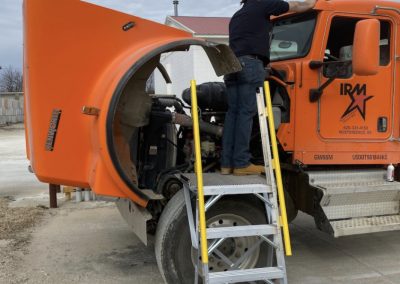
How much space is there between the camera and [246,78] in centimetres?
412

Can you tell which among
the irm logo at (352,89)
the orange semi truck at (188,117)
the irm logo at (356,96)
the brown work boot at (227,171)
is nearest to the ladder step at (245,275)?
the orange semi truck at (188,117)

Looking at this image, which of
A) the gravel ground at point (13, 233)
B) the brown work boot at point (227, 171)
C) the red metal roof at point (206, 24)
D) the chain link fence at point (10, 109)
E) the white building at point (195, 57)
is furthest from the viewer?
the chain link fence at point (10, 109)

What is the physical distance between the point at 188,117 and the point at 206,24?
608 inches

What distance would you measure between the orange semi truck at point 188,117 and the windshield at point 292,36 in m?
0.01

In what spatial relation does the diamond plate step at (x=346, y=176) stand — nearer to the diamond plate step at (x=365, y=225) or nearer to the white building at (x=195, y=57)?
the diamond plate step at (x=365, y=225)

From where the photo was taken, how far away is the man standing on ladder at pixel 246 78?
4.14 metres

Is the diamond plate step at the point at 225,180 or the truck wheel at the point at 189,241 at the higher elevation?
the diamond plate step at the point at 225,180

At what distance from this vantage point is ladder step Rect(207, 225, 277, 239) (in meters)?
3.48

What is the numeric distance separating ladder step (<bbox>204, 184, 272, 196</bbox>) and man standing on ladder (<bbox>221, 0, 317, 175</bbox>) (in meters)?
0.43

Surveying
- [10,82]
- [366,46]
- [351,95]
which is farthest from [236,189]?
[10,82]

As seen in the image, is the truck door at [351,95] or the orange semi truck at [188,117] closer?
the orange semi truck at [188,117]

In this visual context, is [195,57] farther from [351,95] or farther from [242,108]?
[242,108]

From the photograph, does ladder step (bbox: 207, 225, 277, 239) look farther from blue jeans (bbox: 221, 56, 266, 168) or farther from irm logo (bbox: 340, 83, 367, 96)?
irm logo (bbox: 340, 83, 367, 96)

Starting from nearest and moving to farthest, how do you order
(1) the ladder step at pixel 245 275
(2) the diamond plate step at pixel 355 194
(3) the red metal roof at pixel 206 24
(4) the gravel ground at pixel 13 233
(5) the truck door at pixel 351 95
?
(1) the ladder step at pixel 245 275 → (2) the diamond plate step at pixel 355 194 → (5) the truck door at pixel 351 95 → (4) the gravel ground at pixel 13 233 → (3) the red metal roof at pixel 206 24
